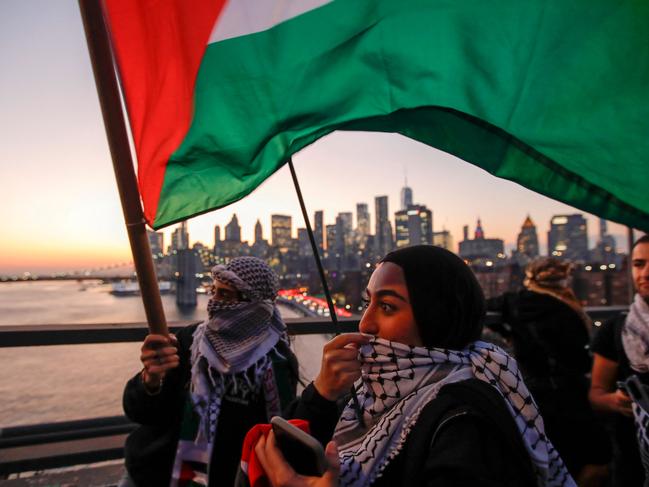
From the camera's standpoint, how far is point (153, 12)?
5.06ft

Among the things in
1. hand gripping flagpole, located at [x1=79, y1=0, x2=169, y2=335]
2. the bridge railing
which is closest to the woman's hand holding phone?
hand gripping flagpole, located at [x1=79, y1=0, x2=169, y2=335]

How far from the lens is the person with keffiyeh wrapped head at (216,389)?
231cm

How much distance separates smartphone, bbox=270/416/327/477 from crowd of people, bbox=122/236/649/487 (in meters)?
0.02

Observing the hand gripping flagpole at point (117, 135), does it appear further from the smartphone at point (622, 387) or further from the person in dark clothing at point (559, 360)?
the person in dark clothing at point (559, 360)

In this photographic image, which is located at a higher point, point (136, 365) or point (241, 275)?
point (241, 275)

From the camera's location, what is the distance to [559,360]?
3.19 meters

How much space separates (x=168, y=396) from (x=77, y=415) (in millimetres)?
1708

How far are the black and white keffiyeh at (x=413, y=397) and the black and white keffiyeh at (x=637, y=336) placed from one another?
1396 mm

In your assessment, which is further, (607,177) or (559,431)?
(559,431)

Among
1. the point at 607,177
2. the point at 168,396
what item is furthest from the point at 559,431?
the point at 168,396

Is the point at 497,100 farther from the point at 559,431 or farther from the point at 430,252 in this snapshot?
the point at 559,431

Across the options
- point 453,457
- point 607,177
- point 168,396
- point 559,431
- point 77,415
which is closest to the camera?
point 453,457

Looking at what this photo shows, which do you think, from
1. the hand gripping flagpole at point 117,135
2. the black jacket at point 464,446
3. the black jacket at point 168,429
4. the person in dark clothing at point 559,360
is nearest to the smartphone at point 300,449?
the black jacket at point 464,446

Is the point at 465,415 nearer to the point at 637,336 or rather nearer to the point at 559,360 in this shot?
the point at 637,336
